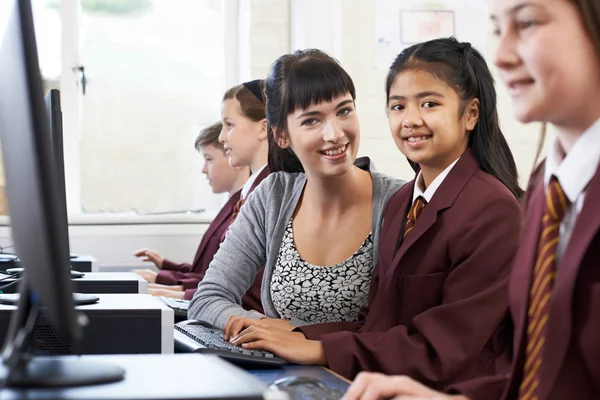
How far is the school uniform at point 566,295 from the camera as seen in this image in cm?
95

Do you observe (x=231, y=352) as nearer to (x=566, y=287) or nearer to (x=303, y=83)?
(x=566, y=287)

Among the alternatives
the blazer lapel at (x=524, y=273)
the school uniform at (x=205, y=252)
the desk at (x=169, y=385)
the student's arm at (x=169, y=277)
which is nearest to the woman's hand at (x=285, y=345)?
the blazer lapel at (x=524, y=273)

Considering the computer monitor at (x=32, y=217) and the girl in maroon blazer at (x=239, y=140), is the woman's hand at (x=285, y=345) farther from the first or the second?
the girl in maroon blazer at (x=239, y=140)

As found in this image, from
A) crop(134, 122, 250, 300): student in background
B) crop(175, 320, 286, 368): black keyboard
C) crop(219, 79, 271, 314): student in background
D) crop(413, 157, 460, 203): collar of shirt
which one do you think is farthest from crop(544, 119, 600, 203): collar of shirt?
crop(219, 79, 271, 314): student in background

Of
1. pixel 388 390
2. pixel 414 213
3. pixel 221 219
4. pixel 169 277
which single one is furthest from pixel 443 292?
pixel 169 277

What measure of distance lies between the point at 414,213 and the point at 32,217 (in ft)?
3.60

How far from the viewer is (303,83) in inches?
82.7

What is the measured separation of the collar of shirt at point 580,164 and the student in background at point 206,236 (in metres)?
2.13

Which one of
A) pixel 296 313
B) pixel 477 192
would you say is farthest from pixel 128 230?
pixel 477 192

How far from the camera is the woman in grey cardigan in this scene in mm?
2000

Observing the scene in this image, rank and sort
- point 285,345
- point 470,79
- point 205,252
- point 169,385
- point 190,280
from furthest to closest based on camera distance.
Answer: point 205,252 < point 190,280 < point 470,79 < point 285,345 < point 169,385

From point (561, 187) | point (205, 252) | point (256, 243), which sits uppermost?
point (561, 187)

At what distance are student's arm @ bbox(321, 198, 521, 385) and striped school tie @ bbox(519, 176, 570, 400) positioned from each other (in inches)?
20.7

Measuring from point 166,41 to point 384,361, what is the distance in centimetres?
329
